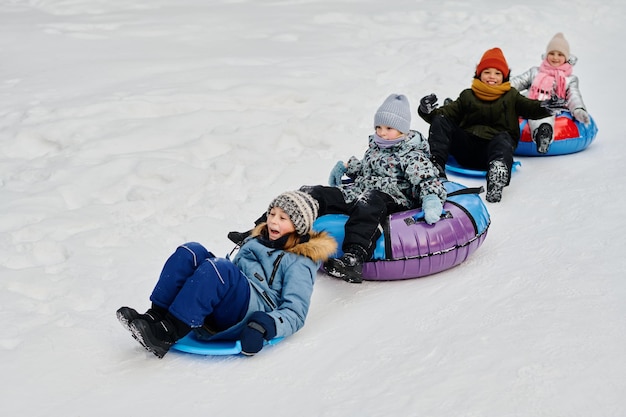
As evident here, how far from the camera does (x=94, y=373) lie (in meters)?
3.08

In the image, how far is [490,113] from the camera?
5566mm

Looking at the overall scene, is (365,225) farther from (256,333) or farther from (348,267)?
(256,333)

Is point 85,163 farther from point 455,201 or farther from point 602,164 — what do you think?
point 602,164

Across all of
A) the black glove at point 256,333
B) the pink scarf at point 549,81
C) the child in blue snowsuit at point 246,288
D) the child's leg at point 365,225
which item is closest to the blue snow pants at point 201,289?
the child in blue snowsuit at point 246,288

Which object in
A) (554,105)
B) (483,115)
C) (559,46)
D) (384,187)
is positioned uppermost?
(559,46)

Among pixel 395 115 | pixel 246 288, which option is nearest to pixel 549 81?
pixel 395 115

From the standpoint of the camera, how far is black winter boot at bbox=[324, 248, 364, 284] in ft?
12.1

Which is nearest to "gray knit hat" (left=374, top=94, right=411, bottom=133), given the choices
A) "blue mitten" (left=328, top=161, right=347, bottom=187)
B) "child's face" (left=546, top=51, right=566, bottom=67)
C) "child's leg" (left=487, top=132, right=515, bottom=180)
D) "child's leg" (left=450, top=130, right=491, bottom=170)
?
"blue mitten" (left=328, top=161, right=347, bottom=187)

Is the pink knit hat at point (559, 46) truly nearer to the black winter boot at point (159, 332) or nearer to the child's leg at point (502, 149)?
the child's leg at point (502, 149)

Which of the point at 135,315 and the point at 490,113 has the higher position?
the point at 490,113

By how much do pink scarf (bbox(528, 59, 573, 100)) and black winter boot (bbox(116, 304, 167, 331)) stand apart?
4.26 meters

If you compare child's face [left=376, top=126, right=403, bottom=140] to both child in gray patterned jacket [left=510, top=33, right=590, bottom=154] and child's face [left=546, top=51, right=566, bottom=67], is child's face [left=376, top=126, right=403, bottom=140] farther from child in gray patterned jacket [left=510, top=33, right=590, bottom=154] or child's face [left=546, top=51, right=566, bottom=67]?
child's face [left=546, top=51, right=566, bottom=67]

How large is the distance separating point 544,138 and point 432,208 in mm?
2145

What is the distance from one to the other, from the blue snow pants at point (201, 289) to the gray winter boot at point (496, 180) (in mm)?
2311
